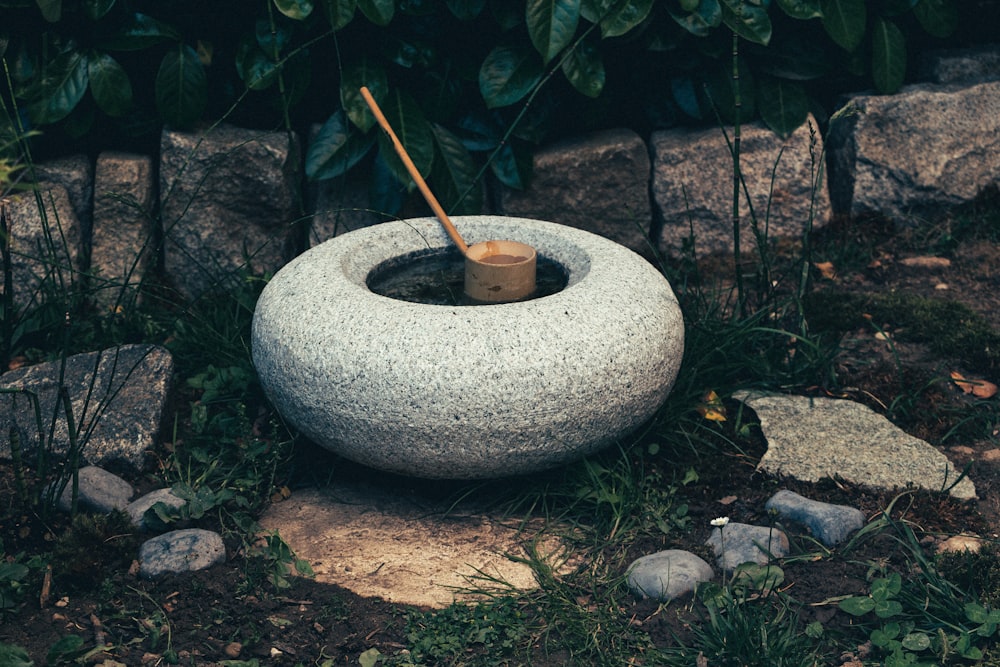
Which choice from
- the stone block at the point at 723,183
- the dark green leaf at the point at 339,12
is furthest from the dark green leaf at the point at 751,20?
the dark green leaf at the point at 339,12

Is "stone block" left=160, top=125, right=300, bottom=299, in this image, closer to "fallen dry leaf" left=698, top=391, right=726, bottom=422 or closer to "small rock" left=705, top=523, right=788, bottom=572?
"fallen dry leaf" left=698, top=391, right=726, bottom=422

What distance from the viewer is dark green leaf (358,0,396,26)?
337 cm

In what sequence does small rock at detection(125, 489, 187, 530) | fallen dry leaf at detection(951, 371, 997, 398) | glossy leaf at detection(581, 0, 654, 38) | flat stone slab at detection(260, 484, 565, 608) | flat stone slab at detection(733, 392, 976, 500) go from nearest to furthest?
1. flat stone slab at detection(260, 484, 565, 608)
2. small rock at detection(125, 489, 187, 530)
3. flat stone slab at detection(733, 392, 976, 500)
4. fallen dry leaf at detection(951, 371, 997, 398)
5. glossy leaf at detection(581, 0, 654, 38)

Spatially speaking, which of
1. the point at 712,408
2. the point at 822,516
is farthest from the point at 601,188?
the point at 822,516

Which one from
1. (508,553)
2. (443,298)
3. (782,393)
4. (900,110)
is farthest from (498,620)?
(900,110)

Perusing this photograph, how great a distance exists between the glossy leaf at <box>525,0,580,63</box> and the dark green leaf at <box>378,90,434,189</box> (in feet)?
1.60

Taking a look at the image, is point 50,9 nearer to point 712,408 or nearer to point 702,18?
point 702,18

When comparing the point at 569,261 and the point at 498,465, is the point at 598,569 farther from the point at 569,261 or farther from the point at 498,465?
the point at 569,261

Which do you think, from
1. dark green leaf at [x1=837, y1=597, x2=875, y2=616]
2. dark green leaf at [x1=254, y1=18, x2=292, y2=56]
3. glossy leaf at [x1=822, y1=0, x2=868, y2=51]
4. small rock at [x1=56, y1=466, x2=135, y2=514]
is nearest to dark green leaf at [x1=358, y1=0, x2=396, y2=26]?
dark green leaf at [x1=254, y1=18, x2=292, y2=56]

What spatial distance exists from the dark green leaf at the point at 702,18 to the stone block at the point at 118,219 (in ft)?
6.48

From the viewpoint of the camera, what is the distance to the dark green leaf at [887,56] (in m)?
3.81

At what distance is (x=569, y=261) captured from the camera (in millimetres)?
2932

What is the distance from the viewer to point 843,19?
366 cm

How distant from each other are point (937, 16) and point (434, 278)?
88.8 inches
